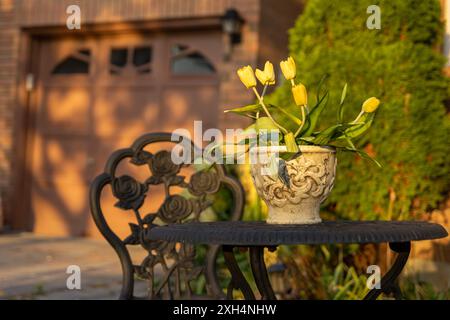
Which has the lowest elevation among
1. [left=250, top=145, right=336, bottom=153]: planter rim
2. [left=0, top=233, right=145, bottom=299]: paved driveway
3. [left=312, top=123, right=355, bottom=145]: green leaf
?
[left=0, top=233, right=145, bottom=299]: paved driveway

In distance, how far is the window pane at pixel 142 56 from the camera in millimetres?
9185

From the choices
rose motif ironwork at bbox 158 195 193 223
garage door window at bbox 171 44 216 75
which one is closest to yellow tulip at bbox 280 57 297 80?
rose motif ironwork at bbox 158 195 193 223

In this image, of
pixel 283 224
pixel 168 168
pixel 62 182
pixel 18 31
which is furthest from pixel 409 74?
pixel 18 31

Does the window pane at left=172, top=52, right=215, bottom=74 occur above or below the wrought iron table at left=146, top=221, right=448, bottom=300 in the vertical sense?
above

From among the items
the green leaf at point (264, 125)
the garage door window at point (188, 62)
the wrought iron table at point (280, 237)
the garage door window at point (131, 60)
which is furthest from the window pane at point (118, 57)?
the wrought iron table at point (280, 237)

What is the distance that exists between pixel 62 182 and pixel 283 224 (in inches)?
284

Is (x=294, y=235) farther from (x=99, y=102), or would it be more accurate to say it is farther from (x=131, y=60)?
(x=99, y=102)

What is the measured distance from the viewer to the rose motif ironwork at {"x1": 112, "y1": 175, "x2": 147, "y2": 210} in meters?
3.64

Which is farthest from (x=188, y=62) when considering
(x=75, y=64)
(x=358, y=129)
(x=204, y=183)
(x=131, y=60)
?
(x=358, y=129)

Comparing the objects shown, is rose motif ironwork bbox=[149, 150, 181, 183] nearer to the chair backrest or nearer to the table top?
the chair backrest

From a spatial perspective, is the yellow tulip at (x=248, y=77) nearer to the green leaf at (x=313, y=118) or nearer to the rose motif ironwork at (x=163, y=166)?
the green leaf at (x=313, y=118)

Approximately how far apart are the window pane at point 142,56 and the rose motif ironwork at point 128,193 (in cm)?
569

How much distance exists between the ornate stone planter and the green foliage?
81.6 inches

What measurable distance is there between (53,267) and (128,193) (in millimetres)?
3164
